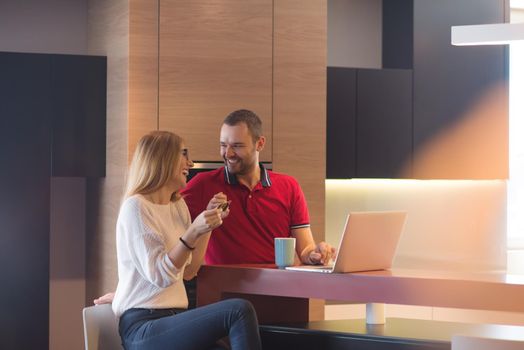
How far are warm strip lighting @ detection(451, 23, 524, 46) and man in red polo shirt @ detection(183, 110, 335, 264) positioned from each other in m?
0.91

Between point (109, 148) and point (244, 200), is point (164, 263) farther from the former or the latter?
point (109, 148)

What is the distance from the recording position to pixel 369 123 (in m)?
5.74

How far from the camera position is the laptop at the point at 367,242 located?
317cm

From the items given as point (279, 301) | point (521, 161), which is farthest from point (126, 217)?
point (521, 161)

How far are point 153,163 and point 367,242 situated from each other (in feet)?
2.66

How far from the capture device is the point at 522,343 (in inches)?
99.1

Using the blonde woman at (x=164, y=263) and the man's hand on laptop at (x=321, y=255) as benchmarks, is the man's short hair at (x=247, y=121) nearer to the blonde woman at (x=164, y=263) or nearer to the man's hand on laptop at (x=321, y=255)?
Result: the blonde woman at (x=164, y=263)

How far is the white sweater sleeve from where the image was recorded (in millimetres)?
3191

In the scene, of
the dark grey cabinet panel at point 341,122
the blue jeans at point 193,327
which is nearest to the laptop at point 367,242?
the blue jeans at point 193,327

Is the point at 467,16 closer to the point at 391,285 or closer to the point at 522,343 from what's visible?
the point at 391,285

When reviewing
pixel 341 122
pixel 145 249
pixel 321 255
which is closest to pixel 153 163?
pixel 145 249

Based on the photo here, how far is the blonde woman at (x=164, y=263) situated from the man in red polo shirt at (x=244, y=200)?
391mm

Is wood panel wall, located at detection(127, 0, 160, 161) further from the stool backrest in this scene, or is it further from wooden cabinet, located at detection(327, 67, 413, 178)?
the stool backrest

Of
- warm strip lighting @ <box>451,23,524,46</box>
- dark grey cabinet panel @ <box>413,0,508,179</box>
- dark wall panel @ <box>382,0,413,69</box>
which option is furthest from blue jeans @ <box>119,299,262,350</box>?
dark wall panel @ <box>382,0,413,69</box>
